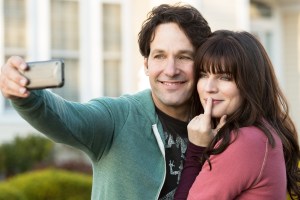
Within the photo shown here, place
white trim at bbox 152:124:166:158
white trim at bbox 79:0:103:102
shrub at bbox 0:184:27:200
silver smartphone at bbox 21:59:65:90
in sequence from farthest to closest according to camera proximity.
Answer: white trim at bbox 79:0:103:102
shrub at bbox 0:184:27:200
white trim at bbox 152:124:166:158
silver smartphone at bbox 21:59:65:90

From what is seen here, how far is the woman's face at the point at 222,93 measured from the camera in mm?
3404

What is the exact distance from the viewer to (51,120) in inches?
121

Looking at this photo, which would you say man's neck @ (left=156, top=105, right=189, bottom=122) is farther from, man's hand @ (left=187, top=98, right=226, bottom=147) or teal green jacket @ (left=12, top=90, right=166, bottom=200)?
man's hand @ (left=187, top=98, right=226, bottom=147)

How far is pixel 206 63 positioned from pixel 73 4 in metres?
9.95

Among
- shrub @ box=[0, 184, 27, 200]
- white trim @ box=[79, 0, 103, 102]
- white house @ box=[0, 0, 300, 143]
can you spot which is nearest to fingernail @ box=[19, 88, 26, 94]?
shrub @ box=[0, 184, 27, 200]

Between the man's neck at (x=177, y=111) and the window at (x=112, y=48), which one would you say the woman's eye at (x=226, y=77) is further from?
the window at (x=112, y=48)

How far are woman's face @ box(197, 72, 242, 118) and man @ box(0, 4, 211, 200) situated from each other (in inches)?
9.3

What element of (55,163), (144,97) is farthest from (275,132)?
(55,163)

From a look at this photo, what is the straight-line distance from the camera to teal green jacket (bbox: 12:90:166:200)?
130 inches

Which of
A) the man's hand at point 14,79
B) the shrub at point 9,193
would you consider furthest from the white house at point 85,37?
the man's hand at point 14,79

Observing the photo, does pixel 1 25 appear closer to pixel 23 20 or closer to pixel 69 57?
pixel 23 20

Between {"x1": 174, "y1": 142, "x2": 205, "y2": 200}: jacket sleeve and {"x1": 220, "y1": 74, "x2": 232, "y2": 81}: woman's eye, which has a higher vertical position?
{"x1": 220, "y1": 74, "x2": 232, "y2": 81}: woman's eye

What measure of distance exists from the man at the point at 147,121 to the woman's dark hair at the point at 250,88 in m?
0.15

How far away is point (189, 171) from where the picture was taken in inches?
134
